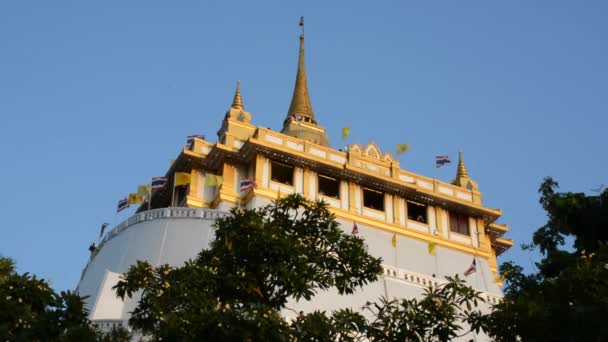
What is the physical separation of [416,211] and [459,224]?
5.99ft

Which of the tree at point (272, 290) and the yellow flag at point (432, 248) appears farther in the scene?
the yellow flag at point (432, 248)

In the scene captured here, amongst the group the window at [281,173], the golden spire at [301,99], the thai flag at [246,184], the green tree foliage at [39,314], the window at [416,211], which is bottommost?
the green tree foliage at [39,314]

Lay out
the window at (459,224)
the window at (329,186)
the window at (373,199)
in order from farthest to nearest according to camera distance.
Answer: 1. the window at (459,224)
2. the window at (373,199)
3. the window at (329,186)

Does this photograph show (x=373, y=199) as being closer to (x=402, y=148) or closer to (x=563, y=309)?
(x=402, y=148)

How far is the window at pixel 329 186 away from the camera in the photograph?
3816cm

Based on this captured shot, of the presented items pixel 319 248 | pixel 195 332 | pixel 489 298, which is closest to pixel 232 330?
pixel 195 332

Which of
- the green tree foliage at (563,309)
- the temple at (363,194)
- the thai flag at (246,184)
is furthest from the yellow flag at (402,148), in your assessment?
the green tree foliage at (563,309)

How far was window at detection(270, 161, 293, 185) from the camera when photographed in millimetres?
37469

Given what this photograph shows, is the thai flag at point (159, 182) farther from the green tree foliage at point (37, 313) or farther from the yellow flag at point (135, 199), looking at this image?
the green tree foliage at point (37, 313)

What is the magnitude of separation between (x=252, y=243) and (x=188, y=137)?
22995 mm

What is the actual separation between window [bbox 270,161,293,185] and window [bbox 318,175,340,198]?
1188 mm

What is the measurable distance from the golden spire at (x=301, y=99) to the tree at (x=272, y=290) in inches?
1097

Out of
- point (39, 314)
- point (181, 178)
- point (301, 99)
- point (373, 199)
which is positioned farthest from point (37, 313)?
point (301, 99)

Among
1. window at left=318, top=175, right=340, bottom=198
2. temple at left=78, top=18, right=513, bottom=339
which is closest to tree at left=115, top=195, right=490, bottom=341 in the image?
temple at left=78, top=18, right=513, bottom=339
